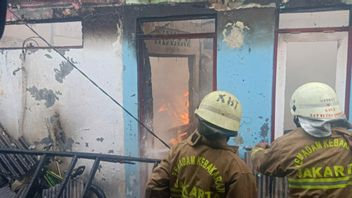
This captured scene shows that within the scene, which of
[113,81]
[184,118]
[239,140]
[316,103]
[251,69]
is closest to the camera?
[316,103]

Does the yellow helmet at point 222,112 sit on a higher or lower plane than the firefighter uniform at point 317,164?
higher

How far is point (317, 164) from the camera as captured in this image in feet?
8.66

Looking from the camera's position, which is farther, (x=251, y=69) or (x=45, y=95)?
(x=45, y=95)

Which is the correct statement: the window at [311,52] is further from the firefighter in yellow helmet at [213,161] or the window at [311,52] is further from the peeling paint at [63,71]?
the peeling paint at [63,71]

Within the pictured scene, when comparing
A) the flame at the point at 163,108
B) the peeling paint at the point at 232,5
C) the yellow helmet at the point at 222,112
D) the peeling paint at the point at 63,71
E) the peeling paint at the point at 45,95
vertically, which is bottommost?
the flame at the point at 163,108

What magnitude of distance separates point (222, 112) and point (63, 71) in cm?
416

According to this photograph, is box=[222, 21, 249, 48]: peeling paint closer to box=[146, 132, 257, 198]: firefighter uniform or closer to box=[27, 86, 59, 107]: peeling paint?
box=[146, 132, 257, 198]: firefighter uniform

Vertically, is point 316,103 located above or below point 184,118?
above

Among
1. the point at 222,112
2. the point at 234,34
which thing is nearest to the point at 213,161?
the point at 222,112

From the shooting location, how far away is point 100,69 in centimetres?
579

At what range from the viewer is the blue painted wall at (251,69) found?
16.2 feet

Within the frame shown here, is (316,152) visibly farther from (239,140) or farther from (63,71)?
(63,71)

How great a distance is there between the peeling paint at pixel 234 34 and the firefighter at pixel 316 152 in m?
2.30

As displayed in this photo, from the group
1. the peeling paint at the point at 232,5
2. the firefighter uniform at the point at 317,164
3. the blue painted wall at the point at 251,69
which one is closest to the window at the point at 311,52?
the blue painted wall at the point at 251,69
